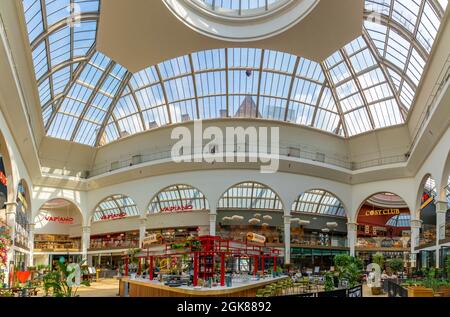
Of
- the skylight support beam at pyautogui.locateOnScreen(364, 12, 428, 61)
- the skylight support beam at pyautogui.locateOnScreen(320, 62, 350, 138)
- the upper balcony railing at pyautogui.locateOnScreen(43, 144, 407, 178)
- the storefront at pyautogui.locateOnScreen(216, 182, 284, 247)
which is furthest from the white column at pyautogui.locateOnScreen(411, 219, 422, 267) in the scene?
the skylight support beam at pyautogui.locateOnScreen(364, 12, 428, 61)

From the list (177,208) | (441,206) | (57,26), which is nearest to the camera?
(57,26)

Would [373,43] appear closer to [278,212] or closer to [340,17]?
[340,17]

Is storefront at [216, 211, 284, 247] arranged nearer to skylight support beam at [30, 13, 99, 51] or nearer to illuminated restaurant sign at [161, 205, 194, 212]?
illuminated restaurant sign at [161, 205, 194, 212]

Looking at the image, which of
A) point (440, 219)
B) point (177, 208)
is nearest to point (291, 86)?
point (440, 219)

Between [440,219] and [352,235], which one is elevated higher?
[440,219]

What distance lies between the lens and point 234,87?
124ft

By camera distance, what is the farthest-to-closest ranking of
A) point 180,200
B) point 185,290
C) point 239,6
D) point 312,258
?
1. point 180,200
2. point 312,258
3. point 239,6
4. point 185,290

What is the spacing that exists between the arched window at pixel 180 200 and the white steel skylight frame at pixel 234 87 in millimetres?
8528

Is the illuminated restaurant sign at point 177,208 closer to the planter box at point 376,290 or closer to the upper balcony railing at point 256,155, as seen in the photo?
the upper balcony railing at point 256,155

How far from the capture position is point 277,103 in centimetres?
3853

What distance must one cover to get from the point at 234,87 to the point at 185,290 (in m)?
24.0

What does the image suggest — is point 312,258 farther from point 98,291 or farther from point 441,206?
point 98,291

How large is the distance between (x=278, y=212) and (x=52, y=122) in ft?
80.0

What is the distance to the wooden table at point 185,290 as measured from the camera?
16344 mm
